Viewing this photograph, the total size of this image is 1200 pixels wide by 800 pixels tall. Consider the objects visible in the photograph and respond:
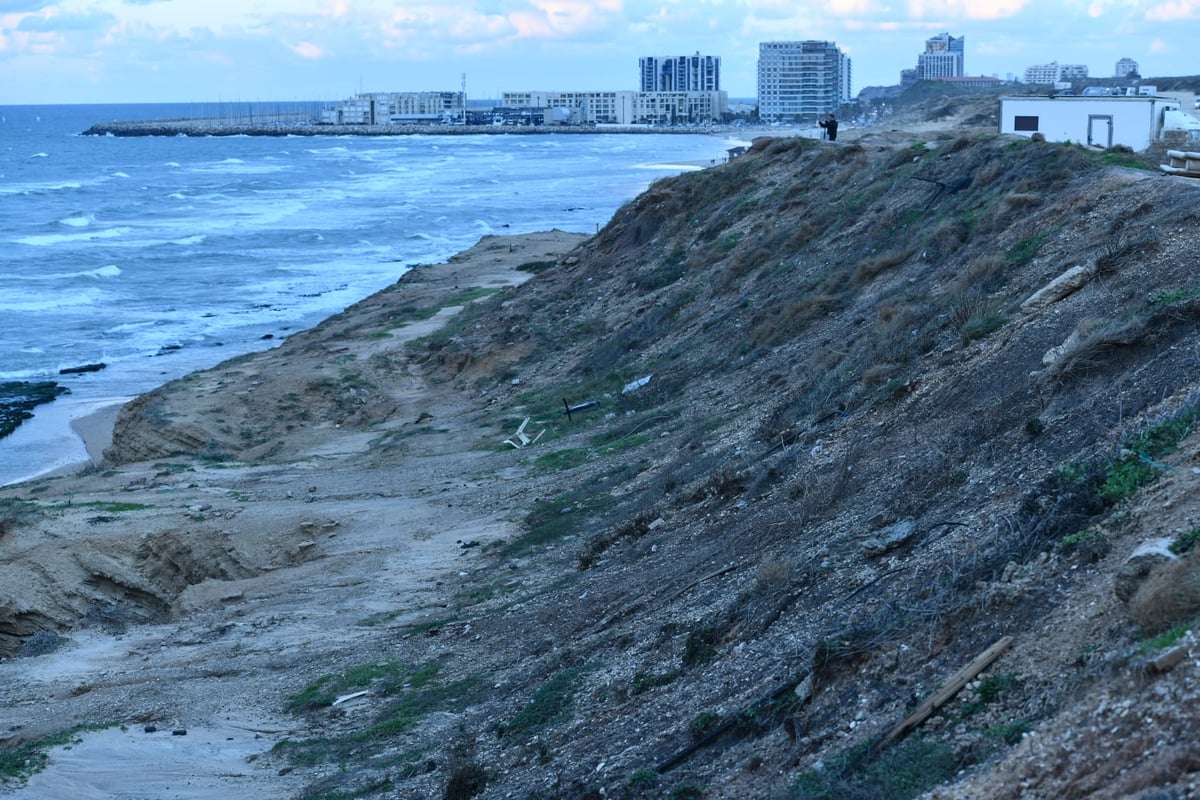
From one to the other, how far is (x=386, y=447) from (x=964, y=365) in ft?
39.6

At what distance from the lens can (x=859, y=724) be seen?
767 cm

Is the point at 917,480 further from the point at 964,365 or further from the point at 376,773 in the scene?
the point at 376,773

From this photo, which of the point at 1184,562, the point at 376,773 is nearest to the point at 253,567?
the point at 376,773

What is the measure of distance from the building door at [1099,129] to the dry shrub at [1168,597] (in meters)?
25.9

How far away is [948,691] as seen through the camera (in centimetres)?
732

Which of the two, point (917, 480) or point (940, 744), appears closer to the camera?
point (940, 744)

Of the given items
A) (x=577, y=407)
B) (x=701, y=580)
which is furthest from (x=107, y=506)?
(x=701, y=580)

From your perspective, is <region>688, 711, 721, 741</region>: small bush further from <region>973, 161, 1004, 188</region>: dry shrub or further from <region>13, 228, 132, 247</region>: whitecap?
<region>13, 228, 132, 247</region>: whitecap

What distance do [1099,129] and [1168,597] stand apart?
2646 cm

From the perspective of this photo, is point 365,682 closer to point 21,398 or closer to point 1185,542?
point 1185,542

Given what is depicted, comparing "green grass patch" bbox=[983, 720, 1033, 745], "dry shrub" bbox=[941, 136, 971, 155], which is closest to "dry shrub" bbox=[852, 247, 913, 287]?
"dry shrub" bbox=[941, 136, 971, 155]

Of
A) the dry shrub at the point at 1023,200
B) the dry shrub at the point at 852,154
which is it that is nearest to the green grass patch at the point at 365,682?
the dry shrub at the point at 1023,200

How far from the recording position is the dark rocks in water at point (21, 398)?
31.7 meters

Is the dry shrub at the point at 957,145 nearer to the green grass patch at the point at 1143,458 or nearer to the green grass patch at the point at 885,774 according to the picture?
the green grass patch at the point at 1143,458
